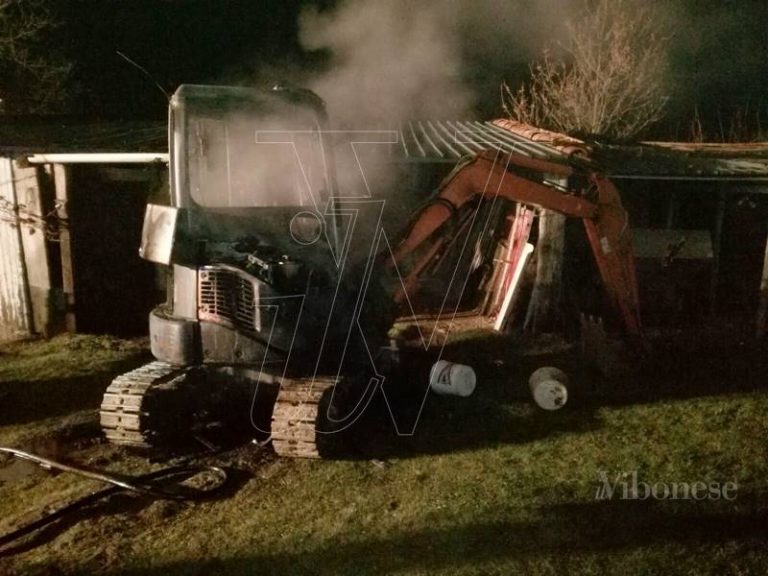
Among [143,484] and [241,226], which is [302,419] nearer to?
[143,484]

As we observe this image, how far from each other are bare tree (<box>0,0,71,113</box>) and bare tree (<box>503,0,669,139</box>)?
484 inches

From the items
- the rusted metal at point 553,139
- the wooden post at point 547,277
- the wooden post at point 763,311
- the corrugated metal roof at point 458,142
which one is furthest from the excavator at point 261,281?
the wooden post at point 763,311

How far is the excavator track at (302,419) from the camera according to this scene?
539 cm

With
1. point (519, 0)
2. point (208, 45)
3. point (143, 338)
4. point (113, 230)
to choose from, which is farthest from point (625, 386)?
point (208, 45)

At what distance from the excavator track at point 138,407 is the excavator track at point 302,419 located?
100 cm

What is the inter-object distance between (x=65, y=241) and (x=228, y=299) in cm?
596

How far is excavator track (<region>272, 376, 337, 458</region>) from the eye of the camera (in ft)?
17.7

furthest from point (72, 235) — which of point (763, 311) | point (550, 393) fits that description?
point (763, 311)

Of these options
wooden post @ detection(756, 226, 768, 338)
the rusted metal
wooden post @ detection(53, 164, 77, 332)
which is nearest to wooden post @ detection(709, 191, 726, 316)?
wooden post @ detection(756, 226, 768, 338)

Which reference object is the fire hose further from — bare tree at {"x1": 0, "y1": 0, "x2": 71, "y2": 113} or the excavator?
bare tree at {"x1": 0, "y1": 0, "x2": 71, "y2": 113}

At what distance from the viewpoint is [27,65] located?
17.3 m

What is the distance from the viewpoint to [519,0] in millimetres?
19312

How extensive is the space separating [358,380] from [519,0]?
16386 millimetres

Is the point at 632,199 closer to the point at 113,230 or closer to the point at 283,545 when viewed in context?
the point at 113,230
